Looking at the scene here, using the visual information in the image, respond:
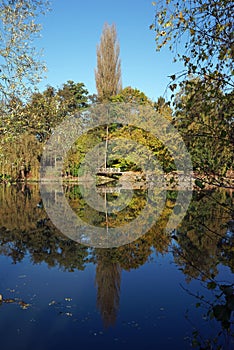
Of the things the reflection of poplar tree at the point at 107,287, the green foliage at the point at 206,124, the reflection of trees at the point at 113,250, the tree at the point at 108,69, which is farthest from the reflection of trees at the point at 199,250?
the tree at the point at 108,69

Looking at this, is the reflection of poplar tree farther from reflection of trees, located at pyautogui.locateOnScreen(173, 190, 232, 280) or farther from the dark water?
reflection of trees, located at pyautogui.locateOnScreen(173, 190, 232, 280)

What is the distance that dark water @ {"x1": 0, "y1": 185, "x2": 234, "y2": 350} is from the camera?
3754 mm

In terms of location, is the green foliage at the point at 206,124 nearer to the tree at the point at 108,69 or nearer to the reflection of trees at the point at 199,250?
the reflection of trees at the point at 199,250

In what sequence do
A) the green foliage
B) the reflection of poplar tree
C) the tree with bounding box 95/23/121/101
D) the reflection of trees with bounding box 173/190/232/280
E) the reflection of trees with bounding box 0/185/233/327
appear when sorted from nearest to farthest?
the green foliage
the reflection of poplar tree
the reflection of trees with bounding box 0/185/233/327
the reflection of trees with bounding box 173/190/232/280
the tree with bounding box 95/23/121/101

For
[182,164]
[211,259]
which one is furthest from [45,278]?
[182,164]

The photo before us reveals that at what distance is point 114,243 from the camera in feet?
27.3

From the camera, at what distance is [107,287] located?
5.55 m

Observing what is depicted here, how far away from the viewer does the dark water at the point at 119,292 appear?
3754 millimetres

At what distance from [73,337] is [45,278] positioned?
2267 millimetres

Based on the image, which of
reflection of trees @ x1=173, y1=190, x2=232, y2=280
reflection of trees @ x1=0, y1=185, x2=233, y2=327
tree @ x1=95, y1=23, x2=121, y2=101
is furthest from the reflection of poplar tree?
tree @ x1=95, y1=23, x2=121, y2=101

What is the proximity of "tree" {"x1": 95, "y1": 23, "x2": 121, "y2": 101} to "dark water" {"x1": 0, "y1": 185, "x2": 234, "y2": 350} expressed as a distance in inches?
1045

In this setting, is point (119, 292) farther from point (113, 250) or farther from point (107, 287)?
point (113, 250)

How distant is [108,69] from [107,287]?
102 feet

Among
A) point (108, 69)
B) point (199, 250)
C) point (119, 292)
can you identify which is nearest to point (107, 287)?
point (119, 292)
